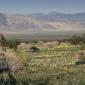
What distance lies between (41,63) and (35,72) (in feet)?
29.3

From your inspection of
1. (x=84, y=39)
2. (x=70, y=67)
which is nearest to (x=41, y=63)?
(x=70, y=67)

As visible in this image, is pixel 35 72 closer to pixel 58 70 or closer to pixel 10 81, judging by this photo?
pixel 58 70

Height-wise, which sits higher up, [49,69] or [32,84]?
[32,84]

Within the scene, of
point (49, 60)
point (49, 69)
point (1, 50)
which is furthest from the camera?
point (49, 60)

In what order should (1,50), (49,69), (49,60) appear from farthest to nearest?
1. (49,60)
2. (1,50)
3. (49,69)

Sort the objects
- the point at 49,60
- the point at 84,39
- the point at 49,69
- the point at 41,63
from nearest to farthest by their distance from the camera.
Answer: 1. the point at 49,69
2. the point at 41,63
3. the point at 49,60
4. the point at 84,39

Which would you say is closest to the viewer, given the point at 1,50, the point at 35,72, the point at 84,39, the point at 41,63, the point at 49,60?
the point at 35,72

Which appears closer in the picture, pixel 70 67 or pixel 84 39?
pixel 70 67

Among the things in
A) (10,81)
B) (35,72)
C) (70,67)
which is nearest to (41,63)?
(70,67)

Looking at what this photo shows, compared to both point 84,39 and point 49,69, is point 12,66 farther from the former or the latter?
point 84,39

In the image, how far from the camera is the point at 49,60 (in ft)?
159

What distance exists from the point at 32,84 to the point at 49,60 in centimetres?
3131

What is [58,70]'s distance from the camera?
37906 millimetres

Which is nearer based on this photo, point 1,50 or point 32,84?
point 32,84
